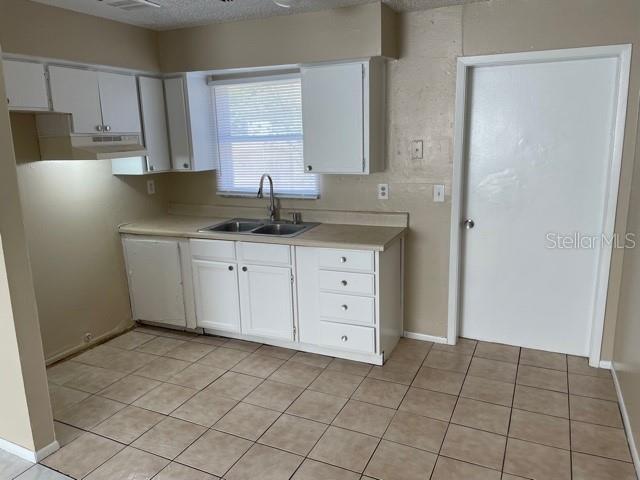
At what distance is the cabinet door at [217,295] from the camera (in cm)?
363

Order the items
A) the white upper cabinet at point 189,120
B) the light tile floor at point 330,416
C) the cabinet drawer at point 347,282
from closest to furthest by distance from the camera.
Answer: the light tile floor at point 330,416 → the cabinet drawer at point 347,282 → the white upper cabinet at point 189,120

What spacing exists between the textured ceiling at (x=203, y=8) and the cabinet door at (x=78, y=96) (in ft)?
1.31

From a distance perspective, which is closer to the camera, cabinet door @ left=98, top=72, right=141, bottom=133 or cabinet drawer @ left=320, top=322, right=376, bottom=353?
cabinet drawer @ left=320, top=322, right=376, bottom=353

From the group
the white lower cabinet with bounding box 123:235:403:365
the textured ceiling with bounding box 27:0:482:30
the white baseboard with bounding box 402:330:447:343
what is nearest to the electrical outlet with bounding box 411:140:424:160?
the white lower cabinet with bounding box 123:235:403:365

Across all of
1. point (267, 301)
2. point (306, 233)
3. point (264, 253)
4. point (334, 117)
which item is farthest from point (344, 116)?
point (267, 301)

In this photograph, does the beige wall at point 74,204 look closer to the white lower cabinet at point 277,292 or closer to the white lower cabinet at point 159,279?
the white lower cabinet at point 159,279

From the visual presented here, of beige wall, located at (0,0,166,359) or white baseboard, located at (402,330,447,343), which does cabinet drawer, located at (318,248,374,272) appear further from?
beige wall, located at (0,0,166,359)

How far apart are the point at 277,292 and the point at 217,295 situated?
1.73 ft

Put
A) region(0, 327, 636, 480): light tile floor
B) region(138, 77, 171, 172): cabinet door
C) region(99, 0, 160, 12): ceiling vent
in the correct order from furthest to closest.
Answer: region(138, 77, 171, 172): cabinet door < region(99, 0, 160, 12): ceiling vent < region(0, 327, 636, 480): light tile floor

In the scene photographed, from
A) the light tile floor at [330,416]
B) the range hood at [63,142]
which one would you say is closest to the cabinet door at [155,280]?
the light tile floor at [330,416]

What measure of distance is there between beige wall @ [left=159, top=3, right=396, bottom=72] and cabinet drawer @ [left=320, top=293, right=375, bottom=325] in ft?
5.22

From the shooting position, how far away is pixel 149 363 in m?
3.47

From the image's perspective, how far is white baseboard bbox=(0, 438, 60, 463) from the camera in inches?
96.2

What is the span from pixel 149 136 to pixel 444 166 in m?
2.25
